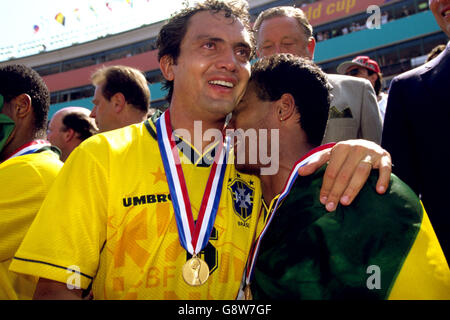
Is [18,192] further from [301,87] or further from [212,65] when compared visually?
[301,87]

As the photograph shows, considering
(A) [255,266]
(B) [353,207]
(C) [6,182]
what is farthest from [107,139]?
(B) [353,207]

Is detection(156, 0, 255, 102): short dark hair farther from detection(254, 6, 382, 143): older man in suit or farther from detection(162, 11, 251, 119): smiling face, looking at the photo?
detection(254, 6, 382, 143): older man in suit

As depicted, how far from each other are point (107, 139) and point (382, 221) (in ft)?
4.12

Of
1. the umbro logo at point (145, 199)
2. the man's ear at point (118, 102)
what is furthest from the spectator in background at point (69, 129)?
the umbro logo at point (145, 199)

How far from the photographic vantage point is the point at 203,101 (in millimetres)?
2062

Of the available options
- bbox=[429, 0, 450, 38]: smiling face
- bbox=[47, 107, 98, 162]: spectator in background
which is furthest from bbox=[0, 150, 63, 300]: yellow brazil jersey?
bbox=[47, 107, 98, 162]: spectator in background

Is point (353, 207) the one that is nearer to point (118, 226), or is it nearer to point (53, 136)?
point (118, 226)

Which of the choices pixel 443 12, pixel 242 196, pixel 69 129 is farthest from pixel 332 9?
pixel 242 196

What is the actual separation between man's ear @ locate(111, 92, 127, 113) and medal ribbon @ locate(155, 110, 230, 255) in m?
2.01

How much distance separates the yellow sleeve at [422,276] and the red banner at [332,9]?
23.3 metres

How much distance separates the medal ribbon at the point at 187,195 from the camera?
167 cm

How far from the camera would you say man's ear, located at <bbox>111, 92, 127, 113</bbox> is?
3914 millimetres

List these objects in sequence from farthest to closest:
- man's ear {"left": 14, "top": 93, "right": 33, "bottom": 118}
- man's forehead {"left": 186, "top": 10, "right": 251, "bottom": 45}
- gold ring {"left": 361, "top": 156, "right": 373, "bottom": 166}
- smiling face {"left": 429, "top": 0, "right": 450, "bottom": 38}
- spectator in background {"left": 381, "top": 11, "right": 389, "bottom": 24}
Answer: spectator in background {"left": 381, "top": 11, "right": 389, "bottom": 24}, man's ear {"left": 14, "top": 93, "right": 33, "bottom": 118}, man's forehead {"left": 186, "top": 10, "right": 251, "bottom": 45}, smiling face {"left": 429, "top": 0, "right": 450, "bottom": 38}, gold ring {"left": 361, "top": 156, "right": 373, "bottom": 166}

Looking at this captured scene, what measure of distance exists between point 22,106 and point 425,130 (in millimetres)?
2725
